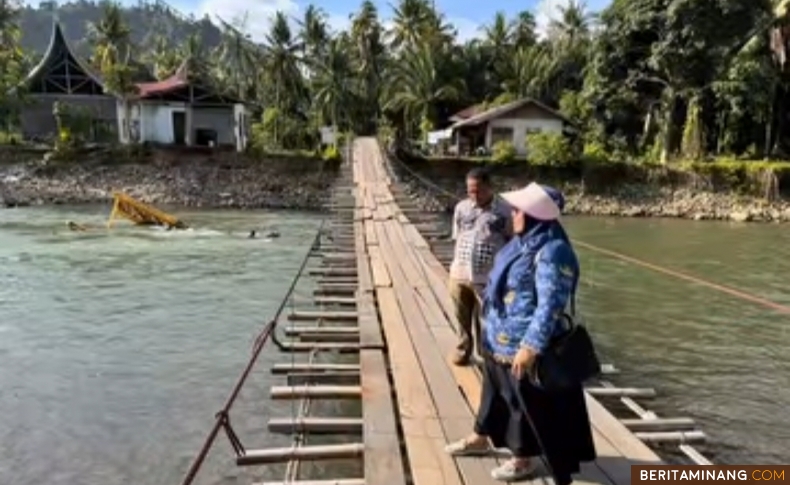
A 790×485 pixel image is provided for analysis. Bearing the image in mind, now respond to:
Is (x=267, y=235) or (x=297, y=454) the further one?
(x=267, y=235)

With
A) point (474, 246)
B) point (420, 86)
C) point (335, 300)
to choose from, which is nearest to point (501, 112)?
point (420, 86)

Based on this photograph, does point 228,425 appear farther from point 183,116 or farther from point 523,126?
point 523,126

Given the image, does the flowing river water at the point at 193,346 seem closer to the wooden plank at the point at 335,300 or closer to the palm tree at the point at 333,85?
the wooden plank at the point at 335,300

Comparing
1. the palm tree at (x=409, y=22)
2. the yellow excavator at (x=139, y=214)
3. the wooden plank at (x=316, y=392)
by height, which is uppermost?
the palm tree at (x=409, y=22)

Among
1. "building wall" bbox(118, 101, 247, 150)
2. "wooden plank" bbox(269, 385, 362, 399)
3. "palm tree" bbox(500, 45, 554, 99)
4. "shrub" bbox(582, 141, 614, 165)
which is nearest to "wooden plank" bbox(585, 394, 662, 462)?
"wooden plank" bbox(269, 385, 362, 399)

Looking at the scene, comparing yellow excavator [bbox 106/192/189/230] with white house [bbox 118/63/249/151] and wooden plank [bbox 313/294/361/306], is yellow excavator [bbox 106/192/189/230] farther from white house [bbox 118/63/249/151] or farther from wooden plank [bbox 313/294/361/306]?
wooden plank [bbox 313/294/361/306]

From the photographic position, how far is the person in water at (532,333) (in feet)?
9.66

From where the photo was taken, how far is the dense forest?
96.9 ft

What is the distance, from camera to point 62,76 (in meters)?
31.2

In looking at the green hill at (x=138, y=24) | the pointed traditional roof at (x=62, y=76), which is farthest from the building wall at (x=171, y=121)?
the green hill at (x=138, y=24)

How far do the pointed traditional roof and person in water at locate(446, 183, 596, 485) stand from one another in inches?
1183

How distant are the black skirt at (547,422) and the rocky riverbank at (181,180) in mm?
24176

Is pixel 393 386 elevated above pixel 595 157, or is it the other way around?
pixel 595 157

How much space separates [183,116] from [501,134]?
12609 mm
